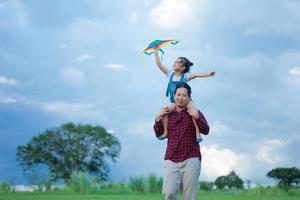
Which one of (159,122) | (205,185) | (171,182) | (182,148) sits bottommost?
(171,182)

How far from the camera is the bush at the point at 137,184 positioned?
734 inches

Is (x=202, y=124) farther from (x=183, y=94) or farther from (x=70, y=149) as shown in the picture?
(x=70, y=149)

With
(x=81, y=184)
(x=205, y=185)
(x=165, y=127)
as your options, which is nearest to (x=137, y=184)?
(x=81, y=184)

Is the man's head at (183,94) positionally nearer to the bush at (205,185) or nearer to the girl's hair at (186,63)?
the girl's hair at (186,63)

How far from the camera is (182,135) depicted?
558 cm

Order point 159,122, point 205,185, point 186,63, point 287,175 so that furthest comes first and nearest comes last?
point 287,175 → point 205,185 → point 186,63 → point 159,122

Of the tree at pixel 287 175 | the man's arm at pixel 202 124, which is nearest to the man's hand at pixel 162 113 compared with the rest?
the man's arm at pixel 202 124

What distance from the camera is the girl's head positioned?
7.45m

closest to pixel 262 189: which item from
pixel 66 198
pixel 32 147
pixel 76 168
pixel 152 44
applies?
pixel 66 198

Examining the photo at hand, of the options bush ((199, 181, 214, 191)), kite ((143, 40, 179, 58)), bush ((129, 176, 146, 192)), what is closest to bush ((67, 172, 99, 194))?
bush ((129, 176, 146, 192))

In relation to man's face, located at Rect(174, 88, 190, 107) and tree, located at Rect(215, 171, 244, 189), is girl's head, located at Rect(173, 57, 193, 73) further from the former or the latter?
tree, located at Rect(215, 171, 244, 189)

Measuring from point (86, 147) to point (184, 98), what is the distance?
32051 millimetres

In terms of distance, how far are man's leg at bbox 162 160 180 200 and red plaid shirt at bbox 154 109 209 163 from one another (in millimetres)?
99

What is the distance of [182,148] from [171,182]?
0.35 m
